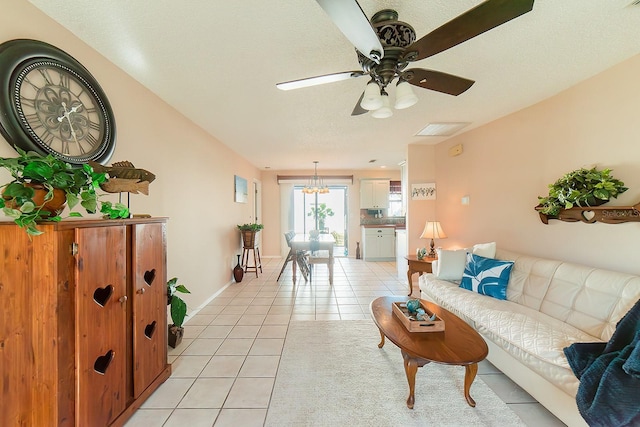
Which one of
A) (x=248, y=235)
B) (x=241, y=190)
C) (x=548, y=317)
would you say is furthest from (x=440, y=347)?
(x=241, y=190)

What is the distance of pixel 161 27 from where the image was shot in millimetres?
1467

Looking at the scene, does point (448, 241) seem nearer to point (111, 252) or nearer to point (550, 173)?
point (550, 173)

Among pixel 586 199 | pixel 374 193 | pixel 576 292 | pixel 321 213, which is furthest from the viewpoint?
pixel 321 213

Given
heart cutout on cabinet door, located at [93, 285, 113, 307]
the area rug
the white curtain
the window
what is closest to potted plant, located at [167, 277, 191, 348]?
heart cutout on cabinet door, located at [93, 285, 113, 307]

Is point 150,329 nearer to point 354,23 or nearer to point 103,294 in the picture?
point 103,294

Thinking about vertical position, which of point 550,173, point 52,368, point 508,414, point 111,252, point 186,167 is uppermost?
point 186,167

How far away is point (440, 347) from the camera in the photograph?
153 cm

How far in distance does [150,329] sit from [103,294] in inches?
20.3

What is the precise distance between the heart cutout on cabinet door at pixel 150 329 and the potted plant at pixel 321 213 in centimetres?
521

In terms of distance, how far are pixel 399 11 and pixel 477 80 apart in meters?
1.18

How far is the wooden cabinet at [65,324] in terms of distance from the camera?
1.08 meters

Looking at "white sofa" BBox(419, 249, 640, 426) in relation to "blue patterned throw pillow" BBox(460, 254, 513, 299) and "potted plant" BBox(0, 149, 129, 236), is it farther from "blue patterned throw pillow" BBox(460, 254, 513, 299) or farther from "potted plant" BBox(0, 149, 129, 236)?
"potted plant" BBox(0, 149, 129, 236)

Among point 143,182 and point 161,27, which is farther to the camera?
point 143,182

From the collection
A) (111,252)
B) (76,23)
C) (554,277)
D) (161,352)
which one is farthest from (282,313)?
(76,23)
